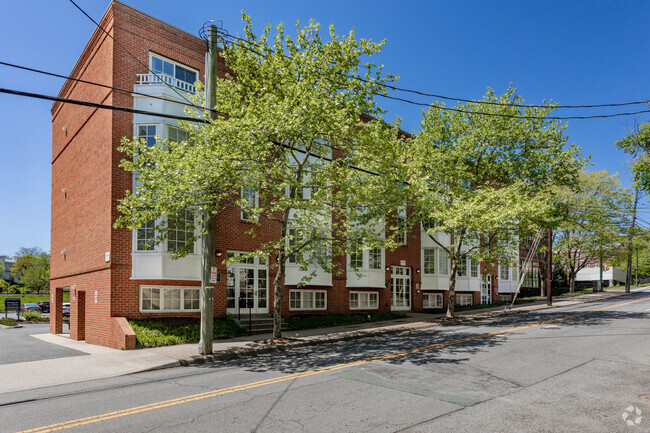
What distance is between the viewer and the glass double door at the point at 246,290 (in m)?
19.3

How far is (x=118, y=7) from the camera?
1670 centimetres

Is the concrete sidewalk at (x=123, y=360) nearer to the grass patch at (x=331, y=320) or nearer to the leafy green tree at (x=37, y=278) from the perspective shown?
the grass patch at (x=331, y=320)

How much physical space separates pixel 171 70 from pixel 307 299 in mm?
12097

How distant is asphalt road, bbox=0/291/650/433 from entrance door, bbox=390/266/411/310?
14.8m

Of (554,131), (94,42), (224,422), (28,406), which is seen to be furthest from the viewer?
(554,131)

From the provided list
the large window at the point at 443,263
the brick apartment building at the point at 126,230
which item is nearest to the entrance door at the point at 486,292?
the large window at the point at 443,263

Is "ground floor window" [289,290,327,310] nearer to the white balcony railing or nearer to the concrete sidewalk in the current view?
A: the concrete sidewalk

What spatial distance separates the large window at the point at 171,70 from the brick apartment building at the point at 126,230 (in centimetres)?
4

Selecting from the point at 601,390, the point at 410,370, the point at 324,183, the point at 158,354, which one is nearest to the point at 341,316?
the point at 324,183

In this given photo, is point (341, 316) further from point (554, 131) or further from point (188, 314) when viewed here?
point (554, 131)

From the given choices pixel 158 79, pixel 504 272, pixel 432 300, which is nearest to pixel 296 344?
pixel 158 79

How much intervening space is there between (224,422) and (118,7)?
52.3ft

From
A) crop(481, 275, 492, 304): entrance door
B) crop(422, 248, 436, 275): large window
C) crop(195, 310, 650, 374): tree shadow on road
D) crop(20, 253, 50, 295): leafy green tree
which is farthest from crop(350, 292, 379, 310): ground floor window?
crop(20, 253, 50, 295): leafy green tree

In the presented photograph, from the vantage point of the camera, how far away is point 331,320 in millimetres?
21359
